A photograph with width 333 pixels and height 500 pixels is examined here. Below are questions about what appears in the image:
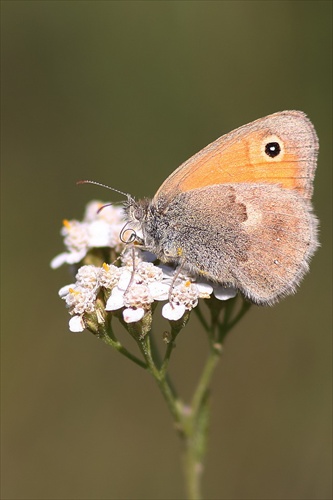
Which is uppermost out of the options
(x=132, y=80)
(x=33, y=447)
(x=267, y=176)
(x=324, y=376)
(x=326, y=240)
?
(x=132, y=80)

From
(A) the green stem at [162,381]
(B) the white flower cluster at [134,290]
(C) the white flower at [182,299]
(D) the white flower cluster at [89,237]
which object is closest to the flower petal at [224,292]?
(B) the white flower cluster at [134,290]

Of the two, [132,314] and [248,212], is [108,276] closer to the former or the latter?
[132,314]

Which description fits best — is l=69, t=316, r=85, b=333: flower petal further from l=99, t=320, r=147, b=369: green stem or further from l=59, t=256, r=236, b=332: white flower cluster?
l=99, t=320, r=147, b=369: green stem

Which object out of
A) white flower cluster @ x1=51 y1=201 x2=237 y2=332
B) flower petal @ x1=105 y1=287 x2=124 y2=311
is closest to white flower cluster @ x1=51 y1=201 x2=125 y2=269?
white flower cluster @ x1=51 y1=201 x2=237 y2=332

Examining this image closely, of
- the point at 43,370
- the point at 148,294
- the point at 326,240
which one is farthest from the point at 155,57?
the point at 148,294

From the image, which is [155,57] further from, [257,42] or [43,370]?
[43,370]

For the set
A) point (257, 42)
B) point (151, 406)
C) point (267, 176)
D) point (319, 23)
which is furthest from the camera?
point (257, 42)
